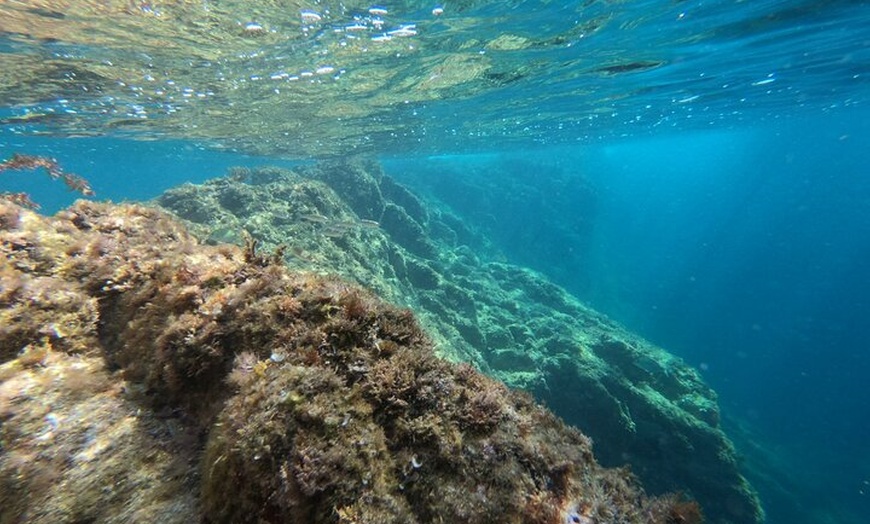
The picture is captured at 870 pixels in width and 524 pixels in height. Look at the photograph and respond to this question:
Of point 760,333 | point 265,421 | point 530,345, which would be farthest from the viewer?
point 760,333

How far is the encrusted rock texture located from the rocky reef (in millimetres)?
6257

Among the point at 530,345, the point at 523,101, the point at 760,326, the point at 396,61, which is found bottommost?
the point at 760,326

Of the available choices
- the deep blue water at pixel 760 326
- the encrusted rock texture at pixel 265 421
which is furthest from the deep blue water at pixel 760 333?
the encrusted rock texture at pixel 265 421

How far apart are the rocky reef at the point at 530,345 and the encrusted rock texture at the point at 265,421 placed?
626 centimetres

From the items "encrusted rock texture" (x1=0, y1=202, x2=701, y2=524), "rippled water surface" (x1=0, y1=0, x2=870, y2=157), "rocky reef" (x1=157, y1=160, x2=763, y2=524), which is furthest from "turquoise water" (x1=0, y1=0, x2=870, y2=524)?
"encrusted rock texture" (x1=0, y1=202, x2=701, y2=524)

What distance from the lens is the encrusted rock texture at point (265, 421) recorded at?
A: 218 cm

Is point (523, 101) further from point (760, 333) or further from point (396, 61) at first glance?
point (760, 333)

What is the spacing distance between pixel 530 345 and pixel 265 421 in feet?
53.0

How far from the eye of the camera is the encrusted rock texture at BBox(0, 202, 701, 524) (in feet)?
7.14

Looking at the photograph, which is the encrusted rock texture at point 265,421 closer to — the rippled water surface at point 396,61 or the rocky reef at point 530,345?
the rocky reef at point 530,345

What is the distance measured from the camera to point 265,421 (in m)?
2.21

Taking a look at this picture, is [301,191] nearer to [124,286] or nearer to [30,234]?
[30,234]

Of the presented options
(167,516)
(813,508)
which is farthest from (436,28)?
(813,508)

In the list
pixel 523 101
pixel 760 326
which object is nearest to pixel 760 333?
pixel 760 326
